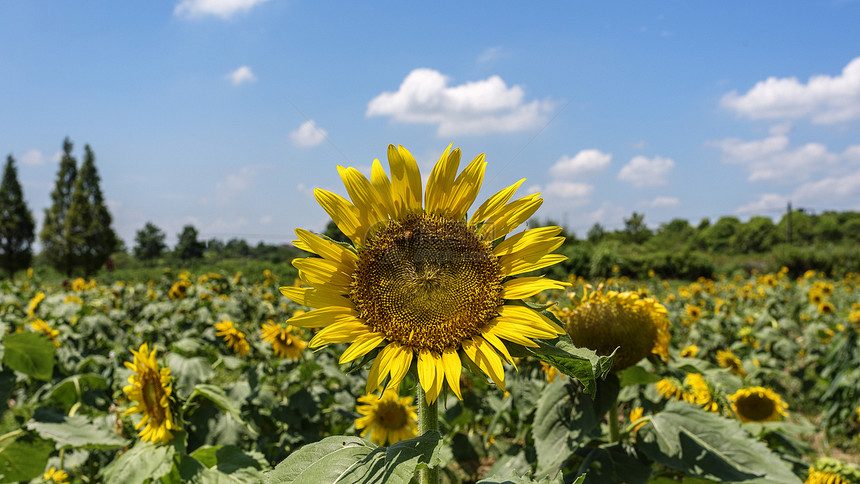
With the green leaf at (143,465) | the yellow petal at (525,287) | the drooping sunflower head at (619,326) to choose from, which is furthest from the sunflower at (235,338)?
the yellow petal at (525,287)

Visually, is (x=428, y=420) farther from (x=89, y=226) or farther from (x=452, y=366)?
(x=89, y=226)

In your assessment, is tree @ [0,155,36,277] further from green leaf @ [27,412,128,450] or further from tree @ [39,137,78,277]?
green leaf @ [27,412,128,450]

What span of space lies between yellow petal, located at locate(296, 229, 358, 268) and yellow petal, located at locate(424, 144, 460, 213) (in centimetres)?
23

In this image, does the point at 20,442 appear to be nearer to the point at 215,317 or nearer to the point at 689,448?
the point at 689,448

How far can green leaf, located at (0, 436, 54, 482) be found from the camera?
91.5 inches

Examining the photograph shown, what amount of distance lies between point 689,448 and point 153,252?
57.7 feet

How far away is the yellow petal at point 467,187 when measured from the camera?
1.34 metres

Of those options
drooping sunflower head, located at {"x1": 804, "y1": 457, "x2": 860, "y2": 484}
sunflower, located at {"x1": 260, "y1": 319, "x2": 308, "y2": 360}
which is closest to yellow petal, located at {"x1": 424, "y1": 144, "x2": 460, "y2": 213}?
drooping sunflower head, located at {"x1": 804, "y1": 457, "x2": 860, "y2": 484}

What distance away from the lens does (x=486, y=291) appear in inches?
50.1

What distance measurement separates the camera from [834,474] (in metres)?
2.23

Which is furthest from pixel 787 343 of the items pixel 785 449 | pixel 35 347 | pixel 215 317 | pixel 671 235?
pixel 671 235

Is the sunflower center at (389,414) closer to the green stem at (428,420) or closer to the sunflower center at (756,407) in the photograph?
the sunflower center at (756,407)

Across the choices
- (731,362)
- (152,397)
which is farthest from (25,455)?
(731,362)

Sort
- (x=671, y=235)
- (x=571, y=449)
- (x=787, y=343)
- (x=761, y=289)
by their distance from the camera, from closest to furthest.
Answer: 1. (x=571, y=449)
2. (x=787, y=343)
3. (x=761, y=289)
4. (x=671, y=235)
